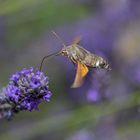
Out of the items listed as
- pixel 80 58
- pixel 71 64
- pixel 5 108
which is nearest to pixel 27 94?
pixel 5 108

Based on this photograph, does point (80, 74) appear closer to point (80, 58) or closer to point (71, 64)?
point (80, 58)

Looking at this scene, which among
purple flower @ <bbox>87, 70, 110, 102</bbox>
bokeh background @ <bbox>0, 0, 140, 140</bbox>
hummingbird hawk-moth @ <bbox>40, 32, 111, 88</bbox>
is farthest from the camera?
bokeh background @ <bbox>0, 0, 140, 140</bbox>

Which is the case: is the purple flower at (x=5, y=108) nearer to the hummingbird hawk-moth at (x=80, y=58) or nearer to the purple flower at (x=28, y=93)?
the purple flower at (x=28, y=93)

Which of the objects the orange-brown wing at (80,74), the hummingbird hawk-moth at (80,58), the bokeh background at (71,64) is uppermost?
the bokeh background at (71,64)

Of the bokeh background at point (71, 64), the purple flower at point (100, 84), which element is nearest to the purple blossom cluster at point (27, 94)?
the purple flower at point (100, 84)

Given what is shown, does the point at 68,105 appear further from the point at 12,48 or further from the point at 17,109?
the point at 17,109

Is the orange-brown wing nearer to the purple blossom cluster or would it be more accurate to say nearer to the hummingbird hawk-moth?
the hummingbird hawk-moth

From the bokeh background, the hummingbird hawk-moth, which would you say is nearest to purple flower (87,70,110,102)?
the bokeh background
